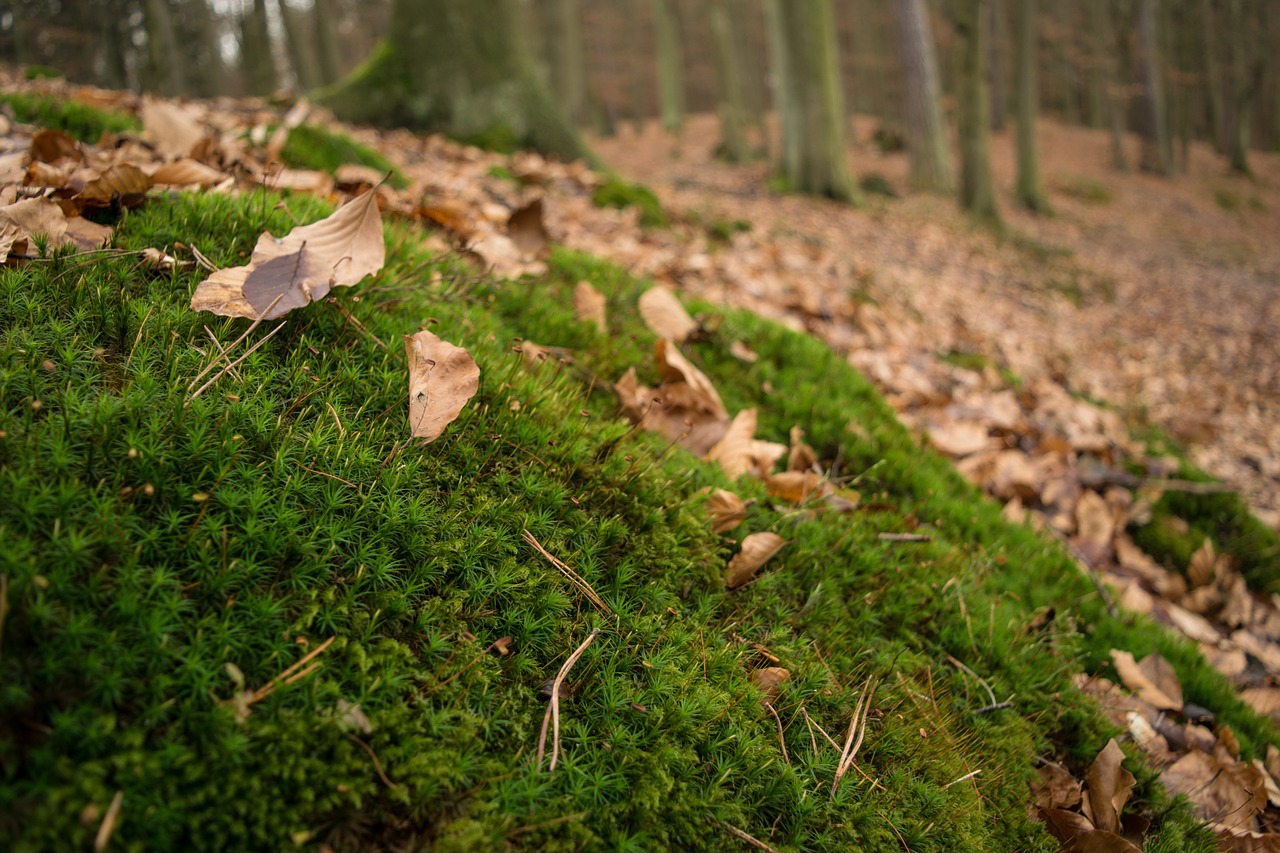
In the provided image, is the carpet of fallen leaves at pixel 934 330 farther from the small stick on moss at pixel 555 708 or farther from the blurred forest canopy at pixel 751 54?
the blurred forest canopy at pixel 751 54

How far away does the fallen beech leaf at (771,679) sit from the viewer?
1.63 metres

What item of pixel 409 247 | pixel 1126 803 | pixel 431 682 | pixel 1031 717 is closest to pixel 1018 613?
pixel 1031 717

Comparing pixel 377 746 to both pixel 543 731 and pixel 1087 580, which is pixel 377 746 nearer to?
pixel 543 731

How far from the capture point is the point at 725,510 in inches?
78.3

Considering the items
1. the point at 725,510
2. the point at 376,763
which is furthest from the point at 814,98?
the point at 376,763

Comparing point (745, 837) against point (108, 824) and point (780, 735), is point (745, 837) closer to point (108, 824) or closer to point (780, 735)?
point (780, 735)

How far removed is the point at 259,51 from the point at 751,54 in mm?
23076

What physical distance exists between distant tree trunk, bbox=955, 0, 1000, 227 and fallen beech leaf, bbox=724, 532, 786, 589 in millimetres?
13103

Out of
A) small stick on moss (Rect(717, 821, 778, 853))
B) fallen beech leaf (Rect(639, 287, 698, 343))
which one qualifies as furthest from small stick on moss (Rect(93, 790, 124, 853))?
fallen beech leaf (Rect(639, 287, 698, 343))

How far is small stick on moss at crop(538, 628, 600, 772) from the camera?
4.35 ft

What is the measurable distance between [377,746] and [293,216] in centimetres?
Result: 171

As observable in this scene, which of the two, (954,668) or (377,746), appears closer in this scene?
(377,746)

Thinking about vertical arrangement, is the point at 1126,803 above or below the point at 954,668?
below

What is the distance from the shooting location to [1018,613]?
2.31 meters
